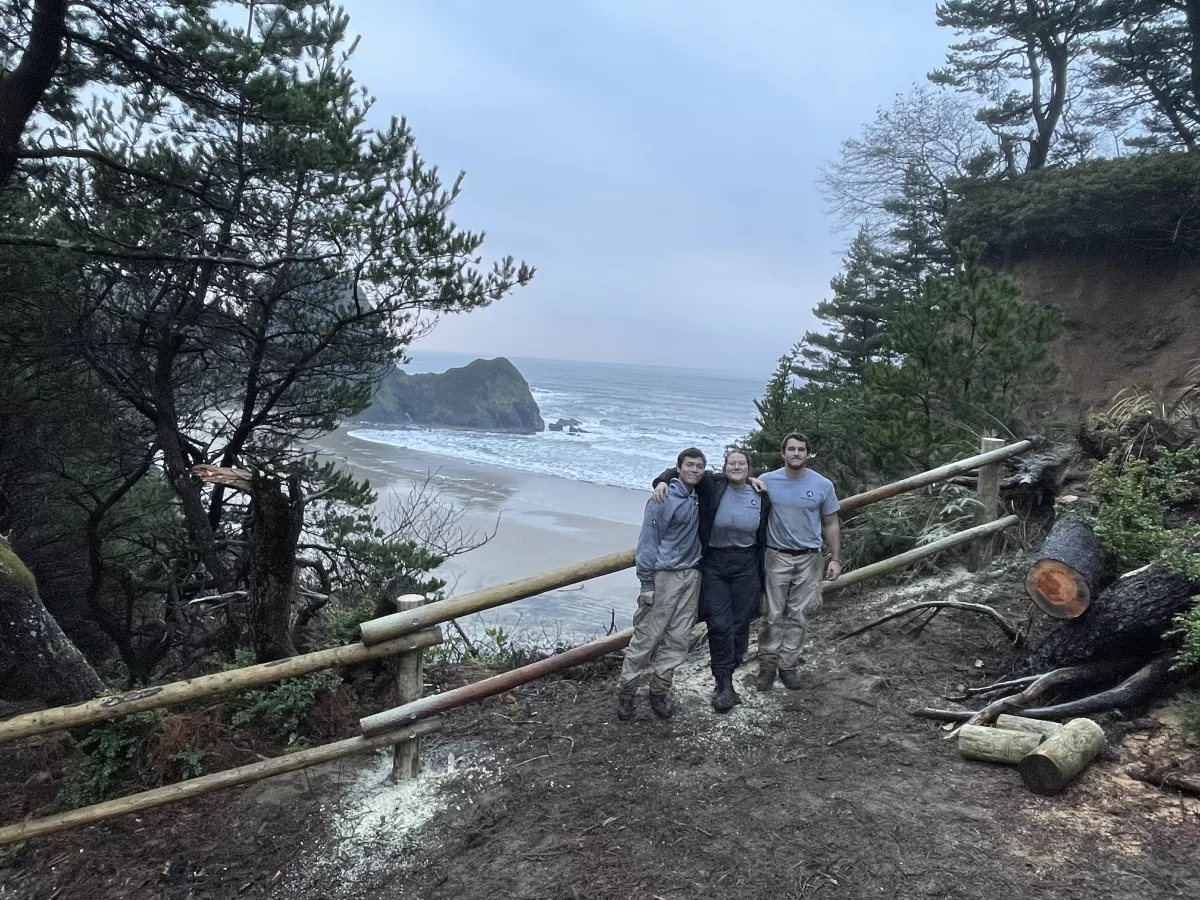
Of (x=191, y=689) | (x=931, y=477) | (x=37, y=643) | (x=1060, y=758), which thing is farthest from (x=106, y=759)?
(x=931, y=477)

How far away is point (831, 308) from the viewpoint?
2722 cm

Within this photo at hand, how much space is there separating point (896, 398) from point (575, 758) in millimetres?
5935

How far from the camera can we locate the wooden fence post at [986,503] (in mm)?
5715

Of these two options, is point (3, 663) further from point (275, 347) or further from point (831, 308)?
point (831, 308)

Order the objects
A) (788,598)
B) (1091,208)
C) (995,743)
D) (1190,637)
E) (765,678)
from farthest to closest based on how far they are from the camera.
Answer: (1091,208) → (765,678) → (788,598) → (995,743) → (1190,637)

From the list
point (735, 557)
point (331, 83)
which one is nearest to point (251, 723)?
point (735, 557)

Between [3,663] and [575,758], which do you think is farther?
[3,663]

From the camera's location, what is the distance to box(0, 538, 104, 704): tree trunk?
4.20 meters

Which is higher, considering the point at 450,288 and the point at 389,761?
the point at 450,288

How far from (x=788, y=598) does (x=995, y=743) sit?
1.21 metres

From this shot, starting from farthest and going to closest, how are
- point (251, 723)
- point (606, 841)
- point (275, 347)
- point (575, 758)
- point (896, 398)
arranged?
1. point (275, 347)
2. point (896, 398)
3. point (251, 723)
4. point (575, 758)
5. point (606, 841)

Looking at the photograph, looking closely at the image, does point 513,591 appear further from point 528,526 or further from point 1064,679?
point 528,526

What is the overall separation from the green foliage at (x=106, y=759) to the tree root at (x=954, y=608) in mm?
4048

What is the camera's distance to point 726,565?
401 cm
